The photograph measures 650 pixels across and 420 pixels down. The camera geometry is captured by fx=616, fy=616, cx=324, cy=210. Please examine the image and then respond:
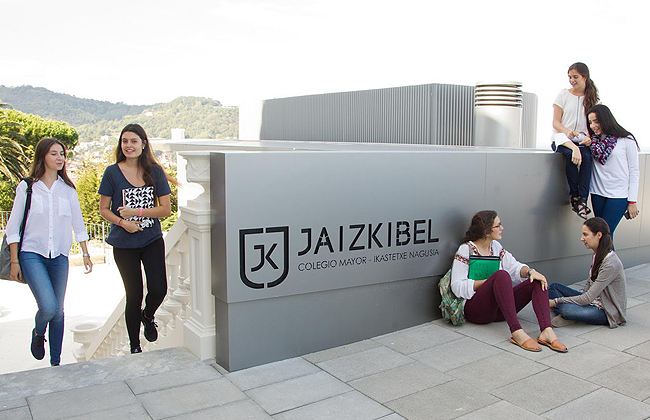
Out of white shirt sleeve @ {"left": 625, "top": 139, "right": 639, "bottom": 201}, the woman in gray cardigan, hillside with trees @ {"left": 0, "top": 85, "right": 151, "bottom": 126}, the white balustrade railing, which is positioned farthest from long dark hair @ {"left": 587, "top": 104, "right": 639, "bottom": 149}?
hillside with trees @ {"left": 0, "top": 85, "right": 151, "bottom": 126}

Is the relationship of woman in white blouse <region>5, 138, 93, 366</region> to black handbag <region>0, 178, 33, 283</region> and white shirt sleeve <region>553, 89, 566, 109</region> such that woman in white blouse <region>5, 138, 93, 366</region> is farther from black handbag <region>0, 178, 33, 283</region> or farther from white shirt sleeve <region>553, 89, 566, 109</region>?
white shirt sleeve <region>553, 89, 566, 109</region>

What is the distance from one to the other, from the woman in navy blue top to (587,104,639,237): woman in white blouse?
12.9 feet

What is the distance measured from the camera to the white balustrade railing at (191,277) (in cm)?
423

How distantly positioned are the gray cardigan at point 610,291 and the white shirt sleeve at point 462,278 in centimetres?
87

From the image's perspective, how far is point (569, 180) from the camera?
6023mm

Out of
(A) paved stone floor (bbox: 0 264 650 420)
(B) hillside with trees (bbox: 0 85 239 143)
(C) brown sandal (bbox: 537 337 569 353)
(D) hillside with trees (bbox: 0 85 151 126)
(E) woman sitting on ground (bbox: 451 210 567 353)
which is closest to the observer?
(A) paved stone floor (bbox: 0 264 650 420)

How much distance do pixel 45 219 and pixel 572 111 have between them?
192 inches

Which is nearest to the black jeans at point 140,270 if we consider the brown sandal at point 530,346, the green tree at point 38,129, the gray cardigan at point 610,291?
the brown sandal at point 530,346

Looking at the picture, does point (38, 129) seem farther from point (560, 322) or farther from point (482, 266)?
point (560, 322)

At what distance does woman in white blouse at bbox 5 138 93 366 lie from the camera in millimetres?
4629

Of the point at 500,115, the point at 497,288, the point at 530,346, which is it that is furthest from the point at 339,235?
the point at 500,115

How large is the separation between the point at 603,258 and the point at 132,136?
12.4 ft

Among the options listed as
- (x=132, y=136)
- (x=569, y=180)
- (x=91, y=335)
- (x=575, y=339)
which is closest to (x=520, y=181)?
(x=569, y=180)

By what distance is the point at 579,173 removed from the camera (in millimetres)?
6012
